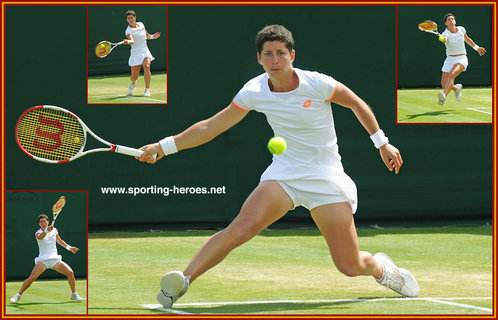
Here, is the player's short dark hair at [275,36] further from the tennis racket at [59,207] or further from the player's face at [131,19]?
the player's face at [131,19]

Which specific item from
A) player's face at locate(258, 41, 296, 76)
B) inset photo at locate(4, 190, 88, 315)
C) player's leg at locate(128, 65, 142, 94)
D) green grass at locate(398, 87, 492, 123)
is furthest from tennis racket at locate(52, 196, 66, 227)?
green grass at locate(398, 87, 492, 123)

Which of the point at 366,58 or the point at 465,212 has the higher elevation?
the point at 366,58

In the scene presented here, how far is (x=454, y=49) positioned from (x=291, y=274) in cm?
481

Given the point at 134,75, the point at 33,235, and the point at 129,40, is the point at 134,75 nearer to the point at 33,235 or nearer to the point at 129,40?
the point at 129,40

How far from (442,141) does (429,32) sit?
1.48 m

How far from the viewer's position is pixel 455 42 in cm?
1087

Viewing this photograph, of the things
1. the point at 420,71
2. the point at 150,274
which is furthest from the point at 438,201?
the point at 150,274

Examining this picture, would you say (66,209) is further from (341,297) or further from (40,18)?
(40,18)

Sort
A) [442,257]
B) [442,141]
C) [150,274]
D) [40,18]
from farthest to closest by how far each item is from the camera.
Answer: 1. [442,141]
2. [40,18]
3. [442,257]
4. [150,274]

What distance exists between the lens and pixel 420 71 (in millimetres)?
10977

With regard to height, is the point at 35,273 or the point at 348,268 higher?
the point at 348,268

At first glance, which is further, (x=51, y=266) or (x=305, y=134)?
(x=51, y=266)

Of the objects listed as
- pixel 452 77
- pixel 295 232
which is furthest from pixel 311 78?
pixel 452 77

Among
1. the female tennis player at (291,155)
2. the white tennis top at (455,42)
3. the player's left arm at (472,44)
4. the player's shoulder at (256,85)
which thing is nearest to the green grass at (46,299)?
the female tennis player at (291,155)
